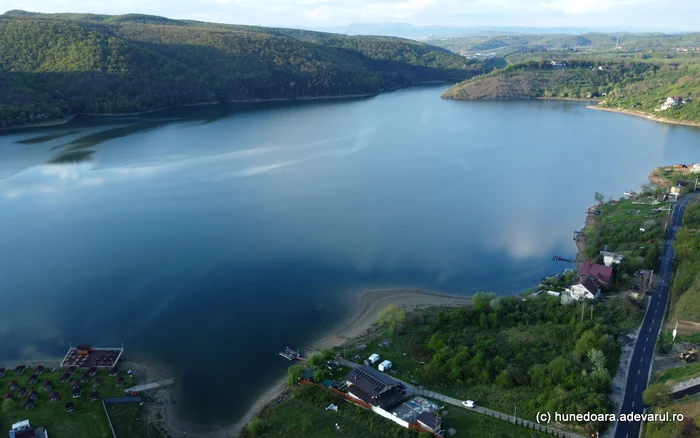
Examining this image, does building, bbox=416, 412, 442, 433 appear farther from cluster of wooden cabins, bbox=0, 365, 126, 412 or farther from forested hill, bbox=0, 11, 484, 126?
forested hill, bbox=0, 11, 484, 126

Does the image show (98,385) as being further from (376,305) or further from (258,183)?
(258,183)

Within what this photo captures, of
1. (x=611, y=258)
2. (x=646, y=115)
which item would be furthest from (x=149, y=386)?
(x=646, y=115)

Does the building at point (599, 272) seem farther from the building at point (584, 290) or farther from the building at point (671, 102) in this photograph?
the building at point (671, 102)

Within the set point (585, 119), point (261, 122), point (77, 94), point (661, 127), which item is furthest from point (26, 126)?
point (661, 127)

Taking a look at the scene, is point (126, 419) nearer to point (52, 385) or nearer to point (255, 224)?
point (52, 385)

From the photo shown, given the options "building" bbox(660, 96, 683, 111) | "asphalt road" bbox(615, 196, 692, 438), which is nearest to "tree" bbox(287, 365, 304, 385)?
"asphalt road" bbox(615, 196, 692, 438)
